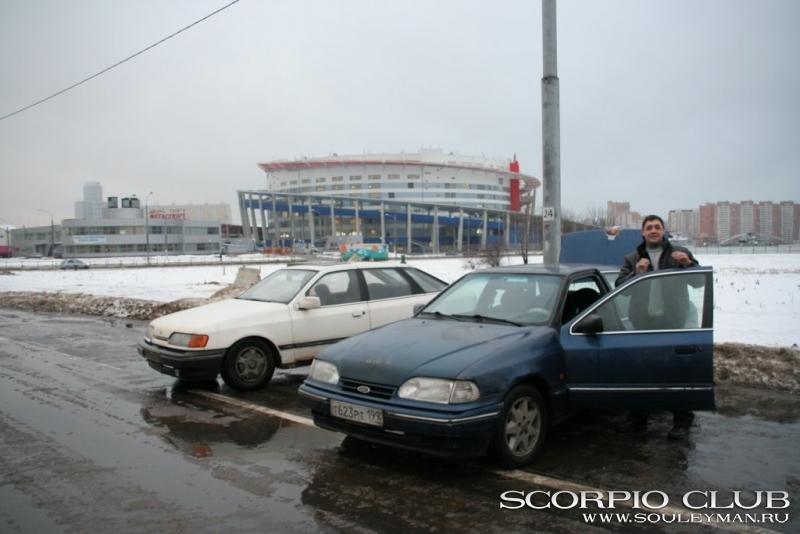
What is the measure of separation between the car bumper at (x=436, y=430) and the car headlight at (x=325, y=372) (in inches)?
16.8

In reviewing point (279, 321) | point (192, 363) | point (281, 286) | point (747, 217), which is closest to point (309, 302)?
point (279, 321)

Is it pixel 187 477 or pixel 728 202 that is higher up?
pixel 728 202

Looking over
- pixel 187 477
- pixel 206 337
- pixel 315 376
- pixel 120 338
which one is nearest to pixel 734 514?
pixel 315 376

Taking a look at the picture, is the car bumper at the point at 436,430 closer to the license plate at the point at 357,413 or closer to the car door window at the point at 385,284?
the license plate at the point at 357,413

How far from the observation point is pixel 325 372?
4539 mm

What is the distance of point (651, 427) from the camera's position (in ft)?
17.4

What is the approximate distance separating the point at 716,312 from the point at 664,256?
7798mm

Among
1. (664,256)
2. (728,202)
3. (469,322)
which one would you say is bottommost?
(469,322)

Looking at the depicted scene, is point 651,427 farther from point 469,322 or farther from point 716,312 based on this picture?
point 716,312

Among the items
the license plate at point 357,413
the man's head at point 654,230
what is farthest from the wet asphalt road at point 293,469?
the man's head at point 654,230

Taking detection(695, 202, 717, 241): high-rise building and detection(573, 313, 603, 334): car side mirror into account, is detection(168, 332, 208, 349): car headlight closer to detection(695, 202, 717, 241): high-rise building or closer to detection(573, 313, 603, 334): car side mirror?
detection(573, 313, 603, 334): car side mirror

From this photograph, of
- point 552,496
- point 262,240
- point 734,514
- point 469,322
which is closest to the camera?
point 734,514

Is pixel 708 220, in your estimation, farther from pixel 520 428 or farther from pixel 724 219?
pixel 520 428

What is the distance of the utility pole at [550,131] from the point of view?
8.68 meters
